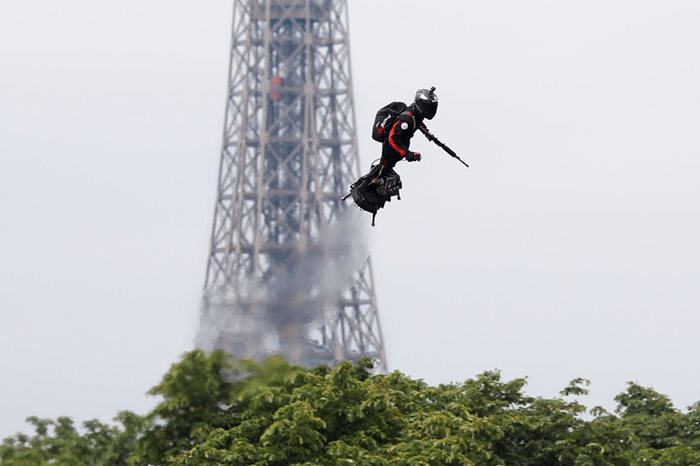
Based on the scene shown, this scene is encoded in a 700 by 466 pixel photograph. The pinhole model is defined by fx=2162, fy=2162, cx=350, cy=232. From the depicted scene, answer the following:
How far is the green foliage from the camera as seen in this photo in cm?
6600

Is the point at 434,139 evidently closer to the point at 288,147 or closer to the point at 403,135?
the point at 403,135

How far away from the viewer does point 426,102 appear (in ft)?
140

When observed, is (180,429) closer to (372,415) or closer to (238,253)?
(372,415)

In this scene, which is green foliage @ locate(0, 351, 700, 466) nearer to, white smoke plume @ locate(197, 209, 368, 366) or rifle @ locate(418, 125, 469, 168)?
rifle @ locate(418, 125, 469, 168)

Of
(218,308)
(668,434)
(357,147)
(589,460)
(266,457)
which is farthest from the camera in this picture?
(357,147)

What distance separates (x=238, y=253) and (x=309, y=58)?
17.3 meters

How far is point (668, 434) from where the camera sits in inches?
3019

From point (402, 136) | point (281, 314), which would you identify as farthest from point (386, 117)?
point (281, 314)

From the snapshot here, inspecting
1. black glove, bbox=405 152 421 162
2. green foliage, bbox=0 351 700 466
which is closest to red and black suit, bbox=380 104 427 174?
black glove, bbox=405 152 421 162

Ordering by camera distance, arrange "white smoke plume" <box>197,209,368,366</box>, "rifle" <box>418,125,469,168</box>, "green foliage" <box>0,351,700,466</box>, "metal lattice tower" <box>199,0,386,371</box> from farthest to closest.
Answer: "metal lattice tower" <box>199,0,386,371</box> → "white smoke plume" <box>197,209,368,366</box> → "green foliage" <box>0,351,700,466</box> → "rifle" <box>418,125,469,168</box>

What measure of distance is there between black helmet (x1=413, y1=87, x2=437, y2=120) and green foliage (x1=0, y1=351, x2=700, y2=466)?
76.7 feet

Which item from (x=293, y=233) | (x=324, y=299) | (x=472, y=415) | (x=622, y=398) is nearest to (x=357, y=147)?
(x=293, y=233)

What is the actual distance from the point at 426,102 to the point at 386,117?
3.44 ft

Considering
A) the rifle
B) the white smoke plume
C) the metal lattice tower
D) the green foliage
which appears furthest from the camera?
the metal lattice tower
